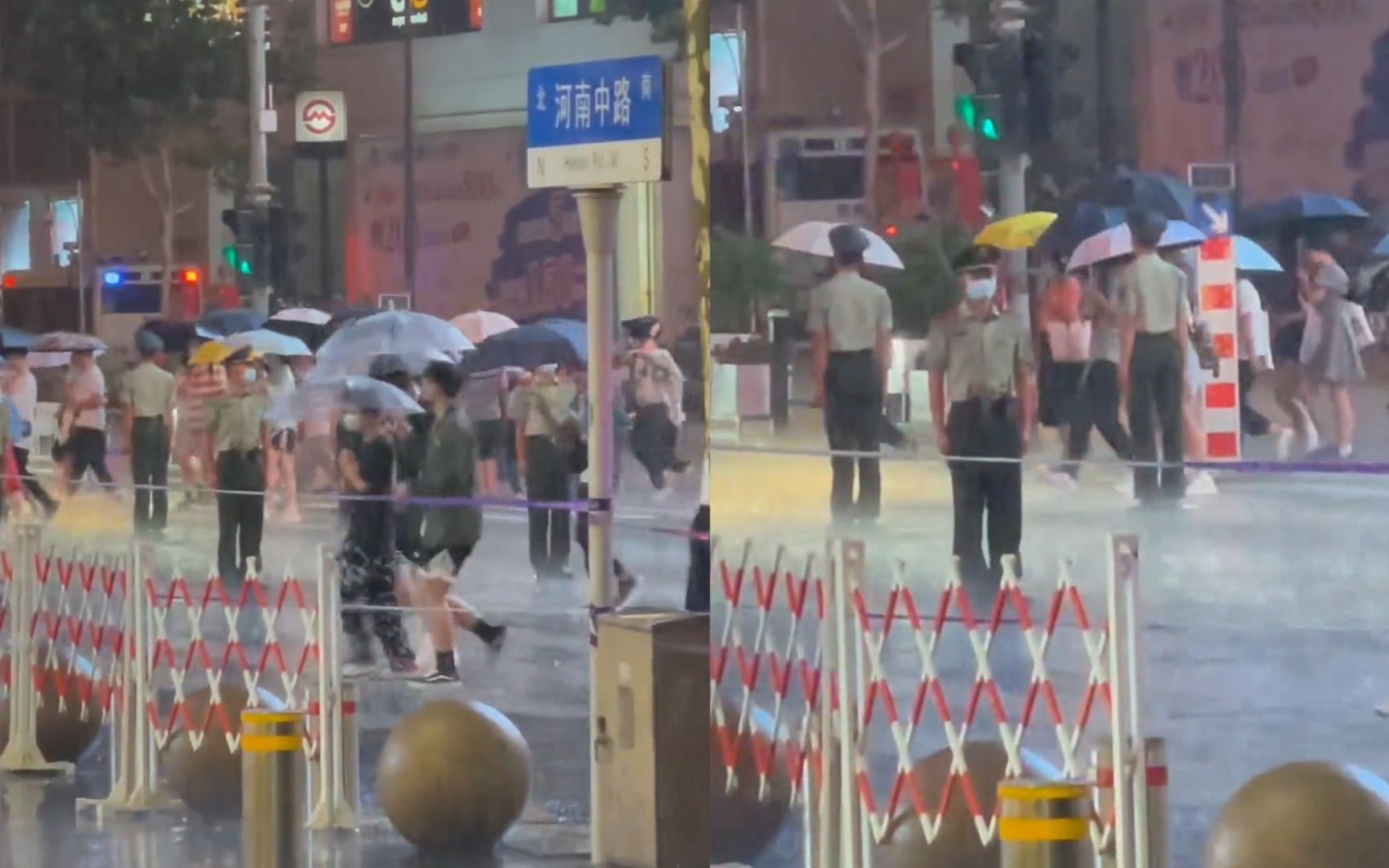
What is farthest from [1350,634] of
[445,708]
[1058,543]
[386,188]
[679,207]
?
[386,188]

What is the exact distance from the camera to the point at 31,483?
1003 cm

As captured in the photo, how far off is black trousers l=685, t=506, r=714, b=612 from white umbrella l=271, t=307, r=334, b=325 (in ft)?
6.28

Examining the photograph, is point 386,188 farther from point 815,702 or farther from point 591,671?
point 815,702

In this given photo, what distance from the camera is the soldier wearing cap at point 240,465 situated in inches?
337

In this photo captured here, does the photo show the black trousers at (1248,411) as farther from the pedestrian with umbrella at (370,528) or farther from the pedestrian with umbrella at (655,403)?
the pedestrian with umbrella at (370,528)

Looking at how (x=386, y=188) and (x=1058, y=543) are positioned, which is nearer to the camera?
(x=1058, y=543)

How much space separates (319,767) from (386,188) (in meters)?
1.96

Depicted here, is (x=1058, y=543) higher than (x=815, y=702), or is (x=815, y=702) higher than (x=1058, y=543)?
(x=1058, y=543)

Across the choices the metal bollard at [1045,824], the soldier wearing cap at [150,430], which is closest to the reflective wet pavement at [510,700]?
the soldier wearing cap at [150,430]

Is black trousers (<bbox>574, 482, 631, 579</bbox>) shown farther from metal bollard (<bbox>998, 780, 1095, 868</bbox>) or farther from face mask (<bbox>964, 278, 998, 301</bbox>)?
metal bollard (<bbox>998, 780, 1095, 868</bbox>)

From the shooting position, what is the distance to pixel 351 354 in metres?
8.08

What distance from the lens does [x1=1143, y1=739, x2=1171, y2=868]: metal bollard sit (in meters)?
5.46

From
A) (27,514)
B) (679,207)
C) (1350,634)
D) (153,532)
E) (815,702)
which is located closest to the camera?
(1350,634)

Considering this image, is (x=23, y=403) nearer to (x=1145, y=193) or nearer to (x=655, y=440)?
(x=655, y=440)
